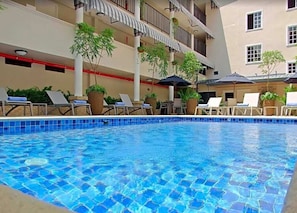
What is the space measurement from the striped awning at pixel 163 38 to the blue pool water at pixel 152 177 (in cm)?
1297

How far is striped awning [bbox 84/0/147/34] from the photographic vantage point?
41.3 feet

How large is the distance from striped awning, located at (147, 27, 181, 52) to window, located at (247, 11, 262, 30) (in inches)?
348

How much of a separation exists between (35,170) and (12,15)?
8697 millimetres

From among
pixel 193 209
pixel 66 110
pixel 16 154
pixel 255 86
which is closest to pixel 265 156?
pixel 193 209

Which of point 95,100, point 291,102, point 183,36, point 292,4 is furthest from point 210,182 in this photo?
point 292,4

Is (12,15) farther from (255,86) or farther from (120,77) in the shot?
(255,86)

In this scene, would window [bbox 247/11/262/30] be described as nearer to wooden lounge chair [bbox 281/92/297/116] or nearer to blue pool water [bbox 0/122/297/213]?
wooden lounge chair [bbox 281/92/297/116]

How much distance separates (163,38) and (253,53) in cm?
1076

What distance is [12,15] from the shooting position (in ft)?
33.3

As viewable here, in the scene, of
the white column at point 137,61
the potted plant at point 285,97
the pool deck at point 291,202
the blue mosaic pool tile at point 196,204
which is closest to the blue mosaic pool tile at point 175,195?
the blue mosaic pool tile at point 196,204

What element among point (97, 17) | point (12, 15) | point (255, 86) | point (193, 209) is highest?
point (97, 17)

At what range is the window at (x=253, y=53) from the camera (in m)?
24.5

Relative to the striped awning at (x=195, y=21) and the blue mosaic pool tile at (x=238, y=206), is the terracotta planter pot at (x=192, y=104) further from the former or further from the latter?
the blue mosaic pool tile at (x=238, y=206)

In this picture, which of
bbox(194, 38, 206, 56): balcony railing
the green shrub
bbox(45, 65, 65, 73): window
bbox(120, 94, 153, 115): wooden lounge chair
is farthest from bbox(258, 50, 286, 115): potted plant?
the green shrub
